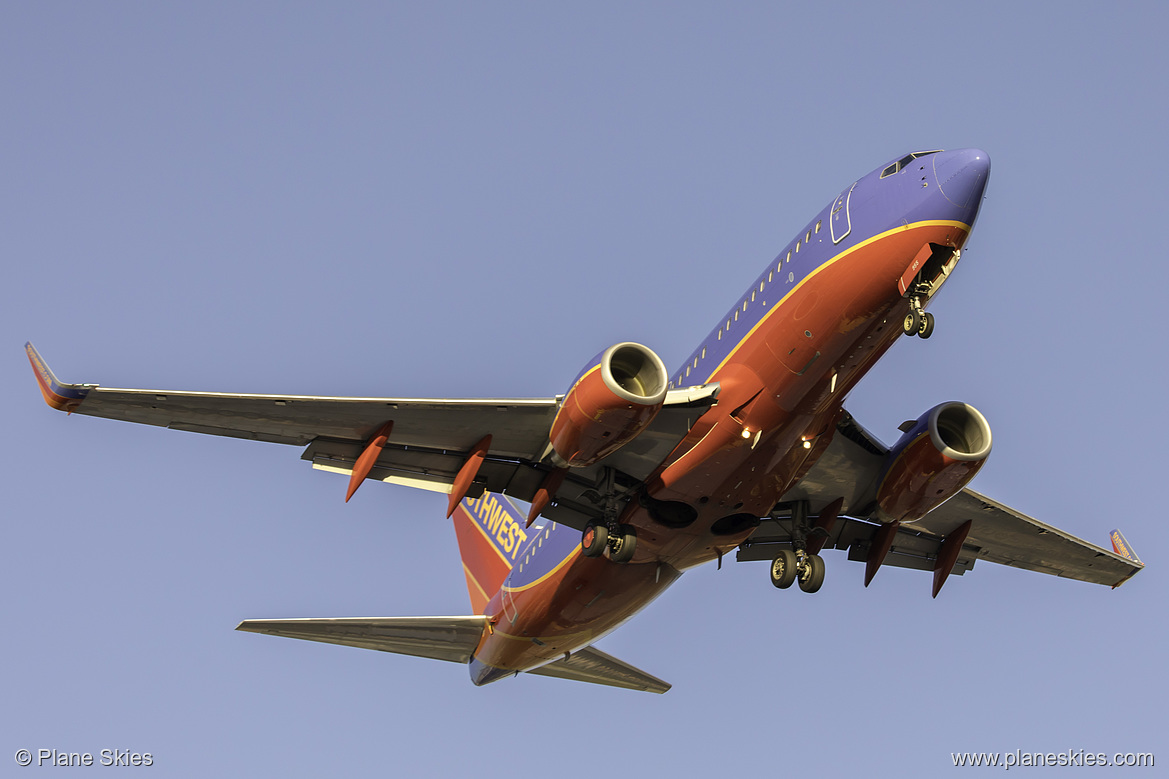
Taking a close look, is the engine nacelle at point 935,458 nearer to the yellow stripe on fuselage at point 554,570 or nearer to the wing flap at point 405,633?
the yellow stripe on fuselage at point 554,570

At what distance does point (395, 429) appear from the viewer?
21.5 meters

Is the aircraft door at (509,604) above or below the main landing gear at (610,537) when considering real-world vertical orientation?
below

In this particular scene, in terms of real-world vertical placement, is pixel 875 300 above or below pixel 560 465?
above

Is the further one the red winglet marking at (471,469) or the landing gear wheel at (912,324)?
the red winglet marking at (471,469)

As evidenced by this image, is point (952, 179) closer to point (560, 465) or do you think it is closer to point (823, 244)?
point (823, 244)

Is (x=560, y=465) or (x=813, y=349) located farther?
(x=560, y=465)

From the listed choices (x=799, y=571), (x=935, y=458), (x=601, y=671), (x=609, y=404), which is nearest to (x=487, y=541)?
(x=601, y=671)

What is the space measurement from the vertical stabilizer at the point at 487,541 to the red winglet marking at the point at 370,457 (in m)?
8.34

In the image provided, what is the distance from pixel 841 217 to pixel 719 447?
459cm

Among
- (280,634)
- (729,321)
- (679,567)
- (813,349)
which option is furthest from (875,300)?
(280,634)

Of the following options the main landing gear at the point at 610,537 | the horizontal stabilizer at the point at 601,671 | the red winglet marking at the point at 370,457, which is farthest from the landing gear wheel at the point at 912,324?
the horizontal stabilizer at the point at 601,671

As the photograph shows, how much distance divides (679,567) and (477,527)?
9005 millimetres

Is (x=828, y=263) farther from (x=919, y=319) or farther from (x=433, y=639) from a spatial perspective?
(x=433, y=639)

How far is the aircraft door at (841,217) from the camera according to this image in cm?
1994
